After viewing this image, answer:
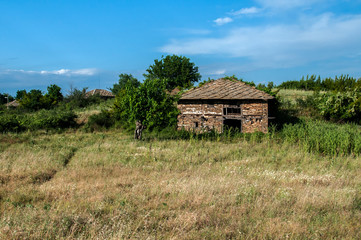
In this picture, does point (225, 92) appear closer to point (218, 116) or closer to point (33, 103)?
point (218, 116)

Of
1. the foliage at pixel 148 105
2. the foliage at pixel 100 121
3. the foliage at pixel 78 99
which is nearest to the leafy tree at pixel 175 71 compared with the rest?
the foliage at pixel 78 99

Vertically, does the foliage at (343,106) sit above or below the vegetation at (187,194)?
above

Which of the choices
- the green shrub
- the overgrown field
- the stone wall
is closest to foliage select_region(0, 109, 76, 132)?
the green shrub

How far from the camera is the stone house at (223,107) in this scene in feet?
64.5

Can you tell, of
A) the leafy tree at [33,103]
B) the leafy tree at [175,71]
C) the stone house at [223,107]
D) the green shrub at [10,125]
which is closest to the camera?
the stone house at [223,107]

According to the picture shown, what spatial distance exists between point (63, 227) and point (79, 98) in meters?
36.9

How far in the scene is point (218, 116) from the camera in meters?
21.1

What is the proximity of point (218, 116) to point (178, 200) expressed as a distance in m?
15.8

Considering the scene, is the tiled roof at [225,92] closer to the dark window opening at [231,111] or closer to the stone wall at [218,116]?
the stone wall at [218,116]

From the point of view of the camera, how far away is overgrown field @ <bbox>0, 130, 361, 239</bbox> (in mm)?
4473

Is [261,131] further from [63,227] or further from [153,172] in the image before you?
[63,227]

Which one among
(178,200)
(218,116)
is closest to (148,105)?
(218,116)

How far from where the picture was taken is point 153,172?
8.73 meters

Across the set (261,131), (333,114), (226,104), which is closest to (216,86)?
(226,104)
